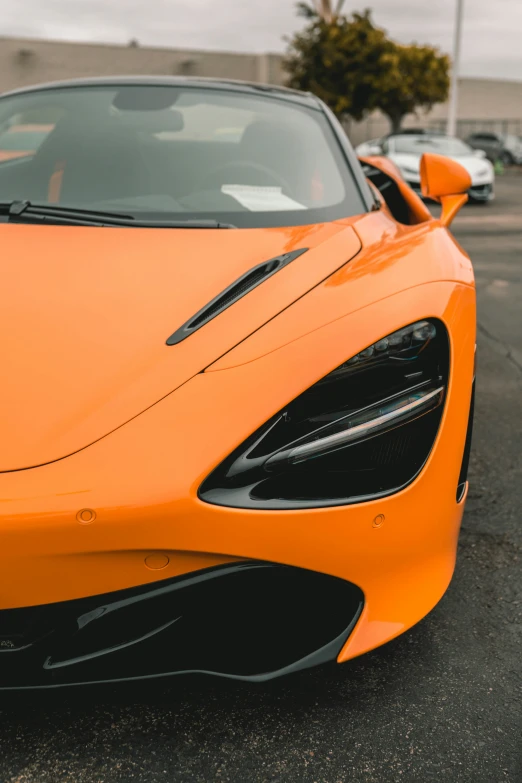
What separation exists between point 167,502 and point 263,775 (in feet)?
1.66

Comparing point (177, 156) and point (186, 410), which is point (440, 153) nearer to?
point (177, 156)

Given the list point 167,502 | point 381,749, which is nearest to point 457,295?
point 167,502

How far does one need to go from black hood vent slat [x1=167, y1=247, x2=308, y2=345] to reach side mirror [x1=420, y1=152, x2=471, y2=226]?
1091mm

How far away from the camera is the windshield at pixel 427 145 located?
13.6 m

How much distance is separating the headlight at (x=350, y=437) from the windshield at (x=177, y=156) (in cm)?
73

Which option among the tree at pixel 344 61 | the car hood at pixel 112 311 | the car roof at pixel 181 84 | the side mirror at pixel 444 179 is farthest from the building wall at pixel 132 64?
the car hood at pixel 112 311

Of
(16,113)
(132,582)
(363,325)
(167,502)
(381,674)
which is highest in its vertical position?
(16,113)

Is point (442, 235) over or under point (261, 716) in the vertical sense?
over

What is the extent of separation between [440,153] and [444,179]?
1170 centimetres

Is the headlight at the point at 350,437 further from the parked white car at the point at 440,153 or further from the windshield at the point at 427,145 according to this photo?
the windshield at the point at 427,145

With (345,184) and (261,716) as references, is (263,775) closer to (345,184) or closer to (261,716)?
(261,716)

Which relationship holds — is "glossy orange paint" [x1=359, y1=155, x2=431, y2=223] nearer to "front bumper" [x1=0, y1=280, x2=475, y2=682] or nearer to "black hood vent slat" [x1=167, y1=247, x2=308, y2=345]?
"black hood vent slat" [x1=167, y1=247, x2=308, y2=345]

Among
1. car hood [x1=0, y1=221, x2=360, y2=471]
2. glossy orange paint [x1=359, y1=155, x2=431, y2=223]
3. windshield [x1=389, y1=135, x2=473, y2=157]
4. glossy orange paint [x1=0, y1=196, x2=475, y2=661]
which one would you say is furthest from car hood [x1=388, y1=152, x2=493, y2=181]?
glossy orange paint [x1=0, y1=196, x2=475, y2=661]

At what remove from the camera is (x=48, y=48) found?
107 ft
